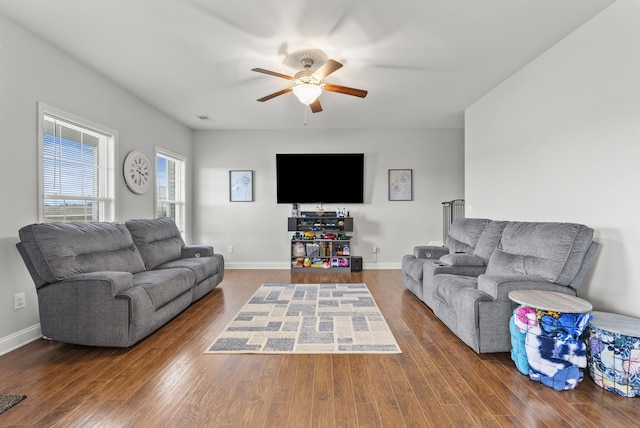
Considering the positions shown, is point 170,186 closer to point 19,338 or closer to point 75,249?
point 75,249

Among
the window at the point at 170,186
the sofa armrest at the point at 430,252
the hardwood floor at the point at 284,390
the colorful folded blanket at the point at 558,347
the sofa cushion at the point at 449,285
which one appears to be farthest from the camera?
the window at the point at 170,186

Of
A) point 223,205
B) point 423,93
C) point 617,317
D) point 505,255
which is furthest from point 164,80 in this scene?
point 617,317

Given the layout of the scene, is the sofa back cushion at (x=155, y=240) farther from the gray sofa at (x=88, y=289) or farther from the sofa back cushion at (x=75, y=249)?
the gray sofa at (x=88, y=289)

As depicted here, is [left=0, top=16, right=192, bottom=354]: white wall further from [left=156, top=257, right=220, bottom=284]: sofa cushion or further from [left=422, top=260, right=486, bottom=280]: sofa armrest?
[left=422, top=260, right=486, bottom=280]: sofa armrest

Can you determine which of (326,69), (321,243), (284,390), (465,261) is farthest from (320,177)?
(284,390)

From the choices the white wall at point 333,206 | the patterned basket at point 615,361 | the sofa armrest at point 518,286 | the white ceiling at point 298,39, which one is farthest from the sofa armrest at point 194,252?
the patterned basket at point 615,361

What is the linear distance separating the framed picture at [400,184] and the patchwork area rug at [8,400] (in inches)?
214

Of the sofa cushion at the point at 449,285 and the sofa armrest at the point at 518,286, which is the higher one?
the sofa armrest at the point at 518,286

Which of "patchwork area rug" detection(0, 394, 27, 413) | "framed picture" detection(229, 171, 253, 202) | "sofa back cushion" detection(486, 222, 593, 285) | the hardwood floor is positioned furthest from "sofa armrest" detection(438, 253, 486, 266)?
"framed picture" detection(229, 171, 253, 202)

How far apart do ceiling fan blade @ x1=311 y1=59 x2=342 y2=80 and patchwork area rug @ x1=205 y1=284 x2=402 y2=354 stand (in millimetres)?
2468

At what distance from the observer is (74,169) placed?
3314mm

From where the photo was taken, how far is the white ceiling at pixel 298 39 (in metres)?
2.35

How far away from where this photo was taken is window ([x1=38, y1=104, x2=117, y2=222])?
9.71 ft

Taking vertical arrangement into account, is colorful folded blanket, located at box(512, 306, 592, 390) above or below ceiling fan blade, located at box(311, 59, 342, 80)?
below
